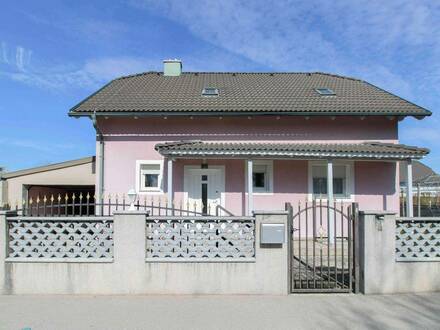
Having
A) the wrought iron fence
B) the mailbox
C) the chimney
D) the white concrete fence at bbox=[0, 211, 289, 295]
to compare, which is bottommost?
the white concrete fence at bbox=[0, 211, 289, 295]

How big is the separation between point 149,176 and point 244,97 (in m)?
4.35

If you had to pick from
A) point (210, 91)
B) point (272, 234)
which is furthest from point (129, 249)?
point (210, 91)

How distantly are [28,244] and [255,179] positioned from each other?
318 inches

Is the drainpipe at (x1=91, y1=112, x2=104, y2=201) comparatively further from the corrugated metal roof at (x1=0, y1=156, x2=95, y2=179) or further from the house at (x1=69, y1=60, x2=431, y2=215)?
the corrugated metal roof at (x1=0, y1=156, x2=95, y2=179)

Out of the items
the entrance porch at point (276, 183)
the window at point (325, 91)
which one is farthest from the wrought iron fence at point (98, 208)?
the window at point (325, 91)

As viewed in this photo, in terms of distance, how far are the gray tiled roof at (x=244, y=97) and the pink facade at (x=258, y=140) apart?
0.45m

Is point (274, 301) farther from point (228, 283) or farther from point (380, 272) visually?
point (380, 272)

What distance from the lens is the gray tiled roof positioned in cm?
1312

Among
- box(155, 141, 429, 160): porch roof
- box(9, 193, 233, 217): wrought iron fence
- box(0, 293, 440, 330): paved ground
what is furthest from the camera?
box(155, 141, 429, 160): porch roof

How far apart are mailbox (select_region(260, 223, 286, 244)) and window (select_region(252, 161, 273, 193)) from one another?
6883 millimetres

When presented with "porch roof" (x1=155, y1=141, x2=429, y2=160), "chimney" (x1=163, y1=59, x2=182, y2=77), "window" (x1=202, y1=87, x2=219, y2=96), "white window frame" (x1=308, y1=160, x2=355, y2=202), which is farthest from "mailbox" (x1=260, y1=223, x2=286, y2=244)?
"chimney" (x1=163, y1=59, x2=182, y2=77)

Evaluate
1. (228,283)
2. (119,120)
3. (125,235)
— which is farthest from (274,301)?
(119,120)

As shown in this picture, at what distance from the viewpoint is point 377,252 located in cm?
654

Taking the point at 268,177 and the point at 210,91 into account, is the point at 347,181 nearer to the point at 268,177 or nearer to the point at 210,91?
the point at 268,177
